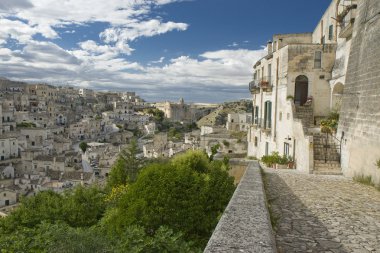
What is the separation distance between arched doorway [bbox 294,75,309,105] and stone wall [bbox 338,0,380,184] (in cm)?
522

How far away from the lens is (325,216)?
23.6 feet

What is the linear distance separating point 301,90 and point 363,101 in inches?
331

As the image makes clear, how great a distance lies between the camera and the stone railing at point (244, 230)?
410 centimetres

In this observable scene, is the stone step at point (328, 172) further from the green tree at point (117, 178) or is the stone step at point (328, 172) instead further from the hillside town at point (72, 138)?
the hillside town at point (72, 138)

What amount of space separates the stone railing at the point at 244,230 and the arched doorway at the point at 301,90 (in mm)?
15262

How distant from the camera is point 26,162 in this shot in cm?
6950

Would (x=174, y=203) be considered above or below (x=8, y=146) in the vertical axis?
above

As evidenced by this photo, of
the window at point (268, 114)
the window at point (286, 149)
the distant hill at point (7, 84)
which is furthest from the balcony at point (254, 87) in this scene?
the distant hill at point (7, 84)

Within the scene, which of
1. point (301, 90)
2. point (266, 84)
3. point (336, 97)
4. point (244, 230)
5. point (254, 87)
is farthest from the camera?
point (254, 87)

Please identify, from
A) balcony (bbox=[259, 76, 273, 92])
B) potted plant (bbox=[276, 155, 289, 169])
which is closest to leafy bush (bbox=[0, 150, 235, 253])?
potted plant (bbox=[276, 155, 289, 169])

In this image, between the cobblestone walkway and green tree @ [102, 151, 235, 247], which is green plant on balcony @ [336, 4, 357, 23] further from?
green tree @ [102, 151, 235, 247]

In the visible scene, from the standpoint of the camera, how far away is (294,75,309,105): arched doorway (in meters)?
20.7

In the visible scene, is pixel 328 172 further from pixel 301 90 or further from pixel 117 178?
pixel 117 178

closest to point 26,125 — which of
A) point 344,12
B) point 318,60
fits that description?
point 318,60
